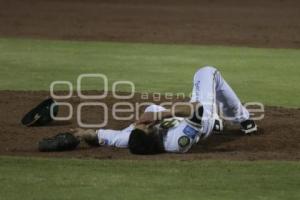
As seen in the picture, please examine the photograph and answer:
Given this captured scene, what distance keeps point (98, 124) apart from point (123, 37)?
10879 millimetres

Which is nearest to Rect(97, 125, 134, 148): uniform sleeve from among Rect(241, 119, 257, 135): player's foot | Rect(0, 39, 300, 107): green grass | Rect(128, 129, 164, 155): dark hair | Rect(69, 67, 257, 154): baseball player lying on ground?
Rect(69, 67, 257, 154): baseball player lying on ground

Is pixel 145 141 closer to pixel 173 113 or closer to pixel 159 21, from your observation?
pixel 173 113

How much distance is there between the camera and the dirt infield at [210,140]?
828cm

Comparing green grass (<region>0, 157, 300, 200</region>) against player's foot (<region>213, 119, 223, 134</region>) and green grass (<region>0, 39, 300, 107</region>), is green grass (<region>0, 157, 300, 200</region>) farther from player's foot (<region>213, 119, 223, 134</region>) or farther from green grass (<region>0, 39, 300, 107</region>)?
green grass (<region>0, 39, 300, 107</region>)

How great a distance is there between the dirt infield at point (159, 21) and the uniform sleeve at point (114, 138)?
37.7 feet

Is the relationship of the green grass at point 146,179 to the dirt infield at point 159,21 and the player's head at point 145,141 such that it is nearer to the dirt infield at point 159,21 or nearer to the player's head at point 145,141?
the player's head at point 145,141

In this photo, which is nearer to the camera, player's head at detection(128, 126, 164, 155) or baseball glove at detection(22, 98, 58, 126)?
player's head at detection(128, 126, 164, 155)

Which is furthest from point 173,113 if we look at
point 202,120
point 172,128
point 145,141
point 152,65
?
point 152,65

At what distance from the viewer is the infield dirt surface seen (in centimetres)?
872

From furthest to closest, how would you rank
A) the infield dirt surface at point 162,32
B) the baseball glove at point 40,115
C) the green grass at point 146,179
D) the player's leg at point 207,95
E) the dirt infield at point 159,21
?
the dirt infield at point 159,21, the baseball glove at point 40,115, the infield dirt surface at point 162,32, the player's leg at point 207,95, the green grass at point 146,179

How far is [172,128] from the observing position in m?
8.25

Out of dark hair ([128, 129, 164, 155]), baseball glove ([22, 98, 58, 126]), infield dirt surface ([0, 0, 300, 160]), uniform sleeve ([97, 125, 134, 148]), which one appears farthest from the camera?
baseball glove ([22, 98, 58, 126])

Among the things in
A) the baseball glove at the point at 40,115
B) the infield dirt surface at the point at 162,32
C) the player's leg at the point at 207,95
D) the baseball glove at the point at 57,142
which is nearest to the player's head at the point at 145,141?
the infield dirt surface at the point at 162,32

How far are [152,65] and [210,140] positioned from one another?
259 inches
